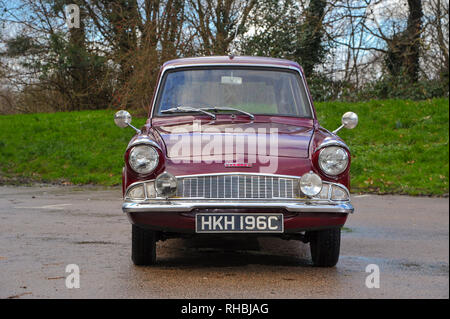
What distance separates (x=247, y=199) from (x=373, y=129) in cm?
1186

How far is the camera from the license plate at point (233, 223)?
4.44m

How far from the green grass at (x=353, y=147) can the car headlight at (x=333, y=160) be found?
6.95 metres

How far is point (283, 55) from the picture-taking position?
68.9 feet

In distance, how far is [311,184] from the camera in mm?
4574

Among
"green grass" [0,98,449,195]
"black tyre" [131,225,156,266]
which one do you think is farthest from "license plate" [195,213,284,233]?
"green grass" [0,98,449,195]

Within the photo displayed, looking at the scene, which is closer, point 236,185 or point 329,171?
point 236,185

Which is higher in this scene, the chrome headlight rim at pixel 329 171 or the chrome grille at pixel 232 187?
the chrome headlight rim at pixel 329 171

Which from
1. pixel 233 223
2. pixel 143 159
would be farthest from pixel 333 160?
pixel 143 159

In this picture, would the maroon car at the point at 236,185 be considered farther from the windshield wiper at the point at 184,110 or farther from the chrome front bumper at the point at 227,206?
the windshield wiper at the point at 184,110

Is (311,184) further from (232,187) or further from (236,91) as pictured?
(236,91)

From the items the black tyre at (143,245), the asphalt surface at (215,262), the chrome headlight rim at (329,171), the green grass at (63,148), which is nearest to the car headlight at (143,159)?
the black tyre at (143,245)

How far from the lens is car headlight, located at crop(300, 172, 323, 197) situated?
14.9 feet

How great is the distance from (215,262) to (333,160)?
51.6 inches

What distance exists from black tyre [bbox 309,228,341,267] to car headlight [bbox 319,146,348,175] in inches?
18.8
